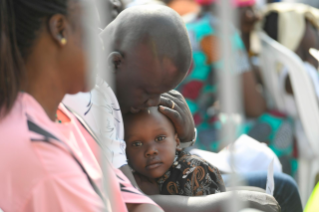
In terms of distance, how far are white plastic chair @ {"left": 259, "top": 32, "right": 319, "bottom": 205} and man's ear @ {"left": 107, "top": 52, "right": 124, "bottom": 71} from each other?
6.90 feet

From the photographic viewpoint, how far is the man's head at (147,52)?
1.26m

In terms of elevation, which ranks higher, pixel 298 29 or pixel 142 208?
pixel 142 208

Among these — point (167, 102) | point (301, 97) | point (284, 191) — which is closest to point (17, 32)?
point (167, 102)

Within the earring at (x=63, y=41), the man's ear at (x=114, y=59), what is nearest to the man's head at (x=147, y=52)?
the man's ear at (x=114, y=59)

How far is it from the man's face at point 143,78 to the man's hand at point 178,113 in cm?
14

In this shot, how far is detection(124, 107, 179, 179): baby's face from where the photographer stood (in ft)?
4.69

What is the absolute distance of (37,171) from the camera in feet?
2.96

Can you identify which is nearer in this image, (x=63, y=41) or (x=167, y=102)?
(x=63, y=41)

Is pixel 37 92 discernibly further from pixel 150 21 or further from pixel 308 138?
pixel 308 138

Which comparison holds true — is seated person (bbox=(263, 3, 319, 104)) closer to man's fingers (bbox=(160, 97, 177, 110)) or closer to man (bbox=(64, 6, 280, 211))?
man's fingers (bbox=(160, 97, 177, 110))

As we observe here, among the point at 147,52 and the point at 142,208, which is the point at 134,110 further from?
the point at 142,208

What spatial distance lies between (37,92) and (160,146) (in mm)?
533

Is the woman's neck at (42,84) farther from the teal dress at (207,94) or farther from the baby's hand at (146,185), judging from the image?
the teal dress at (207,94)

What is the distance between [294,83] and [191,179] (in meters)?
2.08
